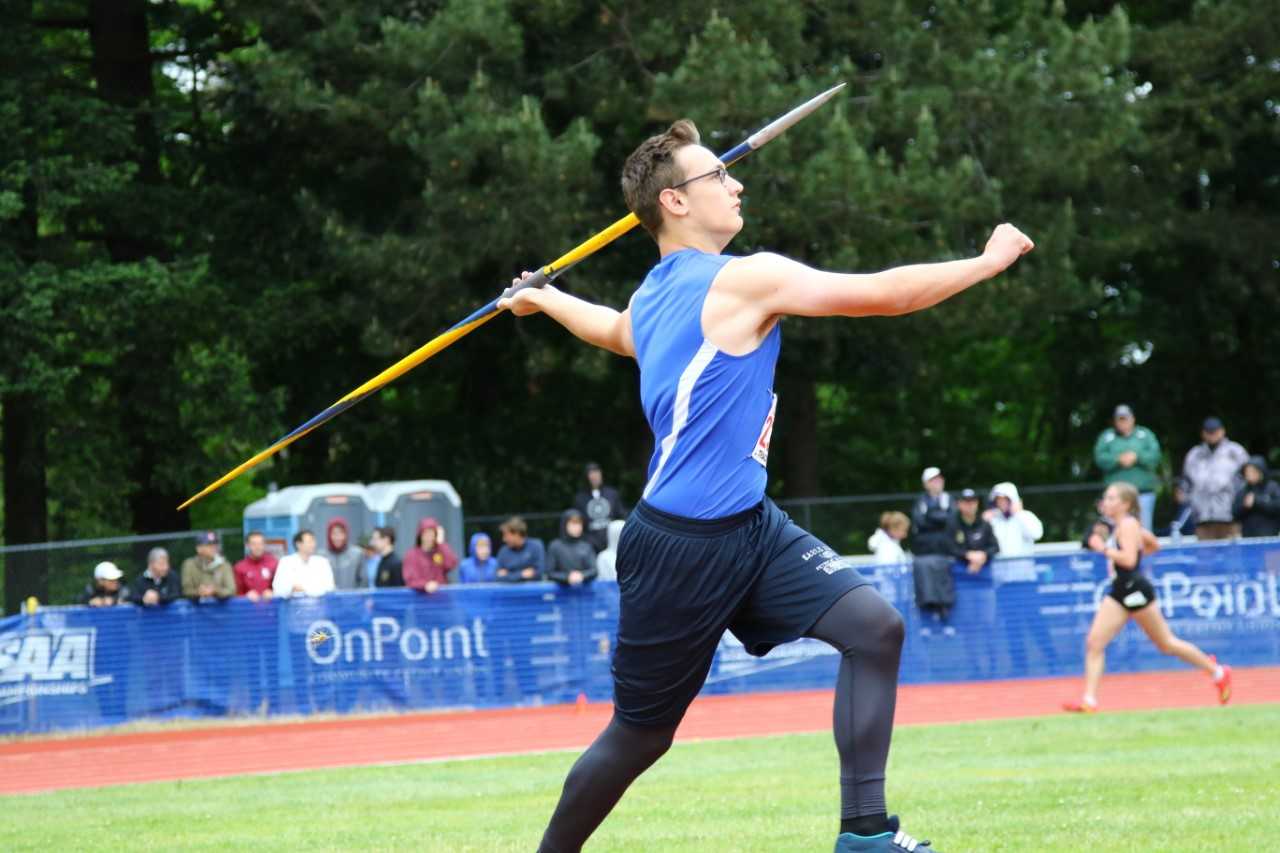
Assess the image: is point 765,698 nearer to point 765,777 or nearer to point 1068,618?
point 1068,618

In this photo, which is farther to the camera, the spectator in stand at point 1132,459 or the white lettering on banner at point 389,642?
the spectator in stand at point 1132,459

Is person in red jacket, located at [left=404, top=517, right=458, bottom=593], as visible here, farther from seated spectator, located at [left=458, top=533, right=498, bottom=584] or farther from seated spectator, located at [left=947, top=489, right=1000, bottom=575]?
seated spectator, located at [left=947, top=489, right=1000, bottom=575]

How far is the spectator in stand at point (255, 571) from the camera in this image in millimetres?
18156

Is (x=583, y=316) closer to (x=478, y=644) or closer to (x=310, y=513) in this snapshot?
(x=478, y=644)

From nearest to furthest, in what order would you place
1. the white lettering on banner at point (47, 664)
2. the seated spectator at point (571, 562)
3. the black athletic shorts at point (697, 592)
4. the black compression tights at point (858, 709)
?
the black compression tights at point (858, 709), the black athletic shorts at point (697, 592), the white lettering on banner at point (47, 664), the seated spectator at point (571, 562)

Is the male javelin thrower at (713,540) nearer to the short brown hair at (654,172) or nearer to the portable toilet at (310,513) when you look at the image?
the short brown hair at (654,172)

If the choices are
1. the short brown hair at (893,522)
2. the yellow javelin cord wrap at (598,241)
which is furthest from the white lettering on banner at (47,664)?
the yellow javelin cord wrap at (598,241)

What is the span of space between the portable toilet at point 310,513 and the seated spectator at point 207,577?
11.6ft

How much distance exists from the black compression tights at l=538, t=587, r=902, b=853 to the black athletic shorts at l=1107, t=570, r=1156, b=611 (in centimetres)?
1006

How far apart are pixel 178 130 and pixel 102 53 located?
1873 mm

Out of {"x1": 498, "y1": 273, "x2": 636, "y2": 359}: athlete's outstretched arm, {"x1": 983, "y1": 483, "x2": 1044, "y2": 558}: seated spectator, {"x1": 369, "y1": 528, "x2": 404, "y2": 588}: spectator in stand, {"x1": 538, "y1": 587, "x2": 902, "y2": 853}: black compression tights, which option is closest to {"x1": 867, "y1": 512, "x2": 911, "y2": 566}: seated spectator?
{"x1": 983, "y1": 483, "x2": 1044, "y2": 558}: seated spectator

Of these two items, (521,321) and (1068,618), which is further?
(521,321)

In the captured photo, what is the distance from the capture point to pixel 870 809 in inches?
198

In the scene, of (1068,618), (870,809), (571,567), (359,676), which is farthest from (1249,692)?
(870,809)
